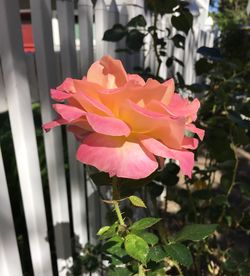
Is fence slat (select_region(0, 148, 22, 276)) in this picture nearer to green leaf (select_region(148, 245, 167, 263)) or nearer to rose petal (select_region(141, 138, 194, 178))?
green leaf (select_region(148, 245, 167, 263))

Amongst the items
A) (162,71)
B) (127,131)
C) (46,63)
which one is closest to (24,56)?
(46,63)

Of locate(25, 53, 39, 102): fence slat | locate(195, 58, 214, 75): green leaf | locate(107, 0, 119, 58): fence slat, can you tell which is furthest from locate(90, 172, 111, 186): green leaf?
locate(107, 0, 119, 58): fence slat

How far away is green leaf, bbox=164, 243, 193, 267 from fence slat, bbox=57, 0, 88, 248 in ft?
2.78

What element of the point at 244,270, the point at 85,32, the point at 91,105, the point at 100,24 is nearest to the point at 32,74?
the point at 85,32

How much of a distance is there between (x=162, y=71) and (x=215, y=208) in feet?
4.52

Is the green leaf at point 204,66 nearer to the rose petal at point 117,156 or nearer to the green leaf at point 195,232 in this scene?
the green leaf at point 195,232

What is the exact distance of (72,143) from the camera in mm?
1547

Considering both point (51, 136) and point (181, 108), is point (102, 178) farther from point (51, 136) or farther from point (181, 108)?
point (51, 136)

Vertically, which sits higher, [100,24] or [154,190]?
[100,24]

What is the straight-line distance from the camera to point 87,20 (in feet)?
4.83

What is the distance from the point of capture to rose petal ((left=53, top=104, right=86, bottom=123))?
1.83 feet

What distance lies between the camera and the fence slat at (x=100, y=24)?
1.56 m

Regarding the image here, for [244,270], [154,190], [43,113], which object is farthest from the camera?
[154,190]

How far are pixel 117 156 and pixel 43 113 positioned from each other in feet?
2.72
